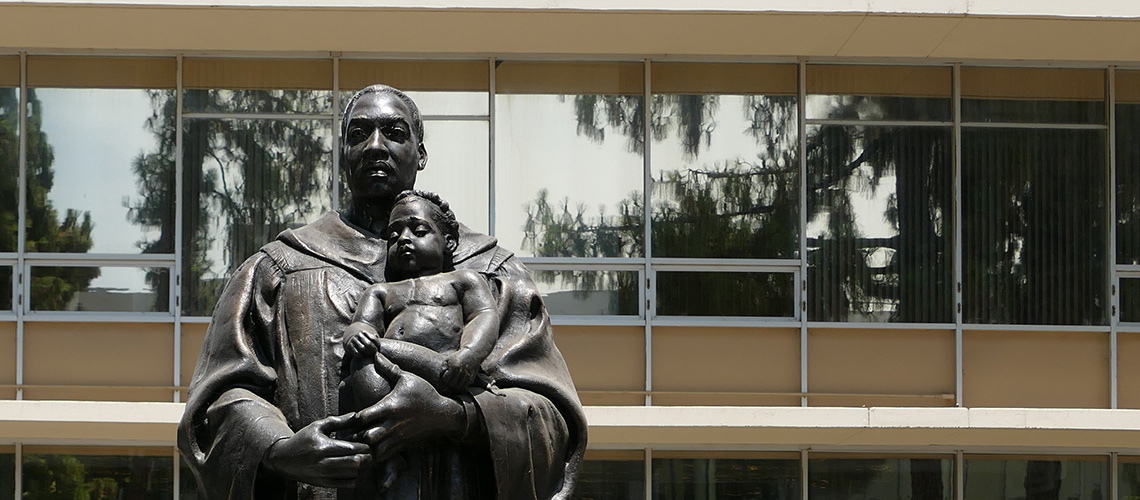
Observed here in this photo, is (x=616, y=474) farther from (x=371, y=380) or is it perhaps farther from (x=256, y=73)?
(x=371, y=380)

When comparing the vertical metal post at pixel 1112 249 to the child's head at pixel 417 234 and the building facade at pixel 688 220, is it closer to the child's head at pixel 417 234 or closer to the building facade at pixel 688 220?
the building facade at pixel 688 220

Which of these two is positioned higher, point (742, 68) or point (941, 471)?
point (742, 68)

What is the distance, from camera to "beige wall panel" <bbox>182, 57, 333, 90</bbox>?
55.0 feet

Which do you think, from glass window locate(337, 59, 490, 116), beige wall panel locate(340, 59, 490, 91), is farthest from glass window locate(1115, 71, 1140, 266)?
beige wall panel locate(340, 59, 490, 91)

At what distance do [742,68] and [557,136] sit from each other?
1883mm

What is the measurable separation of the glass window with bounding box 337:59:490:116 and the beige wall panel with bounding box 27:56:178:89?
169 cm

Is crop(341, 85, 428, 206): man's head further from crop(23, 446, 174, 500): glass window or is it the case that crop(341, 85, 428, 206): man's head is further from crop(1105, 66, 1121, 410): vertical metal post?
crop(1105, 66, 1121, 410): vertical metal post

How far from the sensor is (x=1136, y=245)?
1738cm

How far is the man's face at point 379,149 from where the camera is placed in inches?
216

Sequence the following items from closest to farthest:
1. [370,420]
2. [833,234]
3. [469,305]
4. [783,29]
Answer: [370,420]
[469,305]
[783,29]
[833,234]

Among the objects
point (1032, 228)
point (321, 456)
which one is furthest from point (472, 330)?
point (1032, 228)

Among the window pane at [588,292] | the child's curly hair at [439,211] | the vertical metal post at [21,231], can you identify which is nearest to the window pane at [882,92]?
the window pane at [588,292]

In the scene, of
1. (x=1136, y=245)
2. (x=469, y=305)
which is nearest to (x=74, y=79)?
(x=1136, y=245)

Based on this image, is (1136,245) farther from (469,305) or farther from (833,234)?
(469,305)
